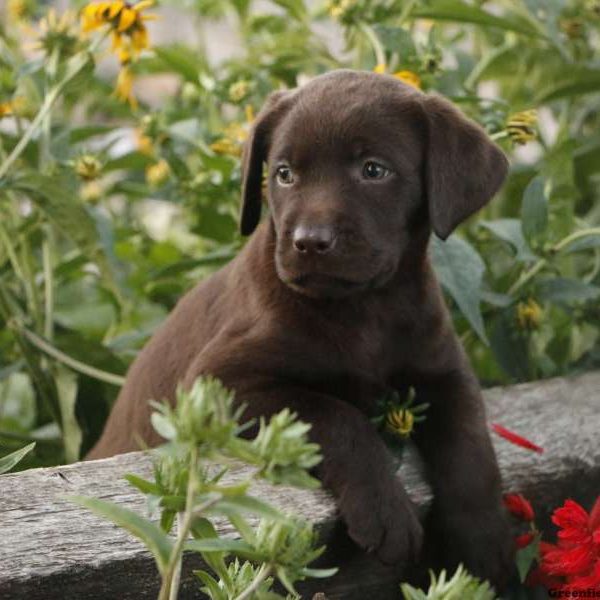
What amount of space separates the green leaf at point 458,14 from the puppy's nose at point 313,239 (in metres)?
1.39

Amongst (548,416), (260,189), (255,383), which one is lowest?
(548,416)

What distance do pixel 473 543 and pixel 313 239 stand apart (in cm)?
64

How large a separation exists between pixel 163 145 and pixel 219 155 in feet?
0.92

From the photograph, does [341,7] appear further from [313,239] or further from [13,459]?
[13,459]

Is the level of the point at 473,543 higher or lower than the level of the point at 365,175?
lower

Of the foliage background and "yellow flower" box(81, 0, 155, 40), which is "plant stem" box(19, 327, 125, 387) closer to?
the foliage background

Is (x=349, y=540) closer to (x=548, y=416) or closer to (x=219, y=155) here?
(x=548, y=416)

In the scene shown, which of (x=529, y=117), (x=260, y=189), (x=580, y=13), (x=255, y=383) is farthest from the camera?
(x=580, y=13)

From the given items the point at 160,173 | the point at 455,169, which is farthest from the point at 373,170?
the point at 160,173

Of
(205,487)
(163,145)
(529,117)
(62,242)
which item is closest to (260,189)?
(529,117)

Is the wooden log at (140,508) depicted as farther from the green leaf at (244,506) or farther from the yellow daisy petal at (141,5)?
the yellow daisy petal at (141,5)

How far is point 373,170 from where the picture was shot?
8.09ft

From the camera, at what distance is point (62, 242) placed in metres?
4.80

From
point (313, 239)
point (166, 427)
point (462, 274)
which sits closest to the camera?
point (166, 427)
